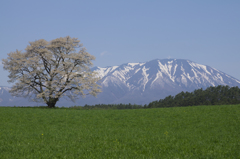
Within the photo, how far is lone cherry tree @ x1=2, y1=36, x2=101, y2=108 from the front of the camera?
155 feet

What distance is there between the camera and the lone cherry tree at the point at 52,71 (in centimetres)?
4719

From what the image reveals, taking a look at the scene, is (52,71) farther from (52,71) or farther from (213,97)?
(213,97)

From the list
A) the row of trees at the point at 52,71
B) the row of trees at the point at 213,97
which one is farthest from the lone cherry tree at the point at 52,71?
the row of trees at the point at 213,97

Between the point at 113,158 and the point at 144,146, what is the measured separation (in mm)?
2969

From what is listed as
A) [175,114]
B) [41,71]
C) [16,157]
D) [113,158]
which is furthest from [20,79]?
[113,158]

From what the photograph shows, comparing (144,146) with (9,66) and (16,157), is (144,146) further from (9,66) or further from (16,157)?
(9,66)

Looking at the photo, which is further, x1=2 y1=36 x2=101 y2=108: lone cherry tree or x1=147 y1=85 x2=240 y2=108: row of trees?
x1=147 y1=85 x2=240 y2=108: row of trees

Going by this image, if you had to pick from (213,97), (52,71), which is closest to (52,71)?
(52,71)

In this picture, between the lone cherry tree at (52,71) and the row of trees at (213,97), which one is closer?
the lone cherry tree at (52,71)

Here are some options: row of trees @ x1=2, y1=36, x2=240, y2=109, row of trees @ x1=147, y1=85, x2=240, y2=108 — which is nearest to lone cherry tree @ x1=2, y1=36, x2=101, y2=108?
row of trees @ x1=2, y1=36, x2=240, y2=109

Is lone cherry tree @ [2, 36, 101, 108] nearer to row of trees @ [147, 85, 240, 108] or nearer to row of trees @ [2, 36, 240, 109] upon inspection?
row of trees @ [2, 36, 240, 109]

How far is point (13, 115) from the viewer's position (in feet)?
104

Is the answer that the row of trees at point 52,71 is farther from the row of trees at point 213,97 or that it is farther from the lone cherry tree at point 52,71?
the row of trees at point 213,97

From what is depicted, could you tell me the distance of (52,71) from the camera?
1850 inches
